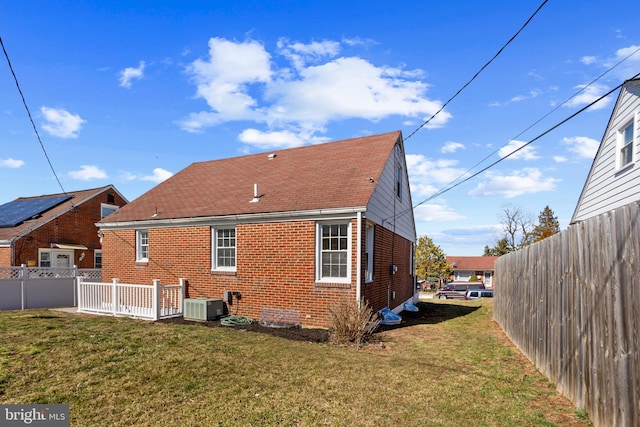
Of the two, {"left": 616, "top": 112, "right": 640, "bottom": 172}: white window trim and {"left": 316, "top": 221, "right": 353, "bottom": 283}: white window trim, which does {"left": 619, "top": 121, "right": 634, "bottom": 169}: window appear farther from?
{"left": 316, "top": 221, "right": 353, "bottom": 283}: white window trim

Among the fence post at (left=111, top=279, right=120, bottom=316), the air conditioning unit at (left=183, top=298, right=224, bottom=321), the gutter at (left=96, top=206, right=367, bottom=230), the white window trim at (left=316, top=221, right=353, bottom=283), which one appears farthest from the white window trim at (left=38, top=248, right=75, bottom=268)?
the white window trim at (left=316, top=221, right=353, bottom=283)

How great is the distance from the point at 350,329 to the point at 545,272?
426 cm

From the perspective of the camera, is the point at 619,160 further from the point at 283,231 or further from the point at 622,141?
the point at 283,231

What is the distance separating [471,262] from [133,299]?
199ft

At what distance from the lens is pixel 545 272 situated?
6.54 metres

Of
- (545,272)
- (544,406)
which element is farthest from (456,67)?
(544,406)

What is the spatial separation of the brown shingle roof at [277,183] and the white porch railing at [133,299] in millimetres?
2653

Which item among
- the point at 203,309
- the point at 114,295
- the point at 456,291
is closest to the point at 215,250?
the point at 203,309

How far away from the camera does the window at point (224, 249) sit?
1266 cm

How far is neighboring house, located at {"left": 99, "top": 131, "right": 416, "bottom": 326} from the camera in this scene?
35.5ft

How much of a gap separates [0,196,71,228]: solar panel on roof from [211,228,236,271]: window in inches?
669

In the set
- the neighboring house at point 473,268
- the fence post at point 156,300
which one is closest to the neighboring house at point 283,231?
the fence post at point 156,300

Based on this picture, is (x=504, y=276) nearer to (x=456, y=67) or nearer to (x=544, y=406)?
(x=456, y=67)

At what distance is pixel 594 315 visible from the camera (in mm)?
4355
